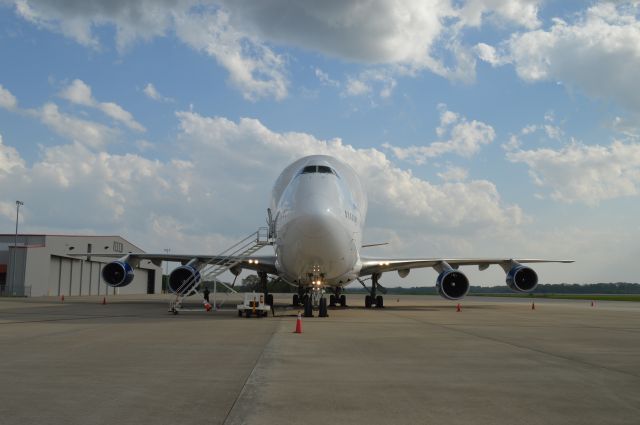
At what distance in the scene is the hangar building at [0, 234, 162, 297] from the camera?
4528cm

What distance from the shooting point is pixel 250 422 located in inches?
177

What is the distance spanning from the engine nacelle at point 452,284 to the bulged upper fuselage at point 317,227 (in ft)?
18.0

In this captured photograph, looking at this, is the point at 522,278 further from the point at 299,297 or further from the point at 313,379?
the point at 313,379

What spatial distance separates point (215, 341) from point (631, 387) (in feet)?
22.4

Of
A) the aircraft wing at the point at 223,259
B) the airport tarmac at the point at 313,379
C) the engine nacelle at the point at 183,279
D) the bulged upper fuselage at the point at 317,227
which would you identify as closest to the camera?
the airport tarmac at the point at 313,379

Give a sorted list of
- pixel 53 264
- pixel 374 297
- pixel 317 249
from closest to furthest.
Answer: pixel 317 249 < pixel 374 297 < pixel 53 264

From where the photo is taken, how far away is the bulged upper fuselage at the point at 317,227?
16.6 meters

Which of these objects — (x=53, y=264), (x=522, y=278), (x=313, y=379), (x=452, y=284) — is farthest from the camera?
(x=53, y=264)

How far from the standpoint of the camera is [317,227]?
16391 mm

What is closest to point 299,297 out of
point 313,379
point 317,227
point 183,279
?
point 183,279

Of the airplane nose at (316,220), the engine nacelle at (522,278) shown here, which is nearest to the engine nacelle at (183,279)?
the airplane nose at (316,220)

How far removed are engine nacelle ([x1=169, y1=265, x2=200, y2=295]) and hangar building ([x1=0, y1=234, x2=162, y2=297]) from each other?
56.3ft

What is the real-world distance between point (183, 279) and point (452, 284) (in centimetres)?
1099

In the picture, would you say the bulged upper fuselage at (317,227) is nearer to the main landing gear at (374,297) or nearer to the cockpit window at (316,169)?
the cockpit window at (316,169)
